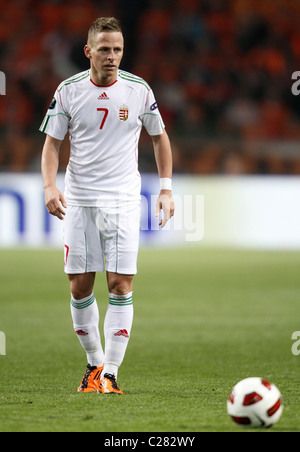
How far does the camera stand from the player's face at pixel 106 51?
15.5 ft

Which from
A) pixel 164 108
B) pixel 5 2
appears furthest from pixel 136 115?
pixel 5 2

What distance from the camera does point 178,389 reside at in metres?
4.89

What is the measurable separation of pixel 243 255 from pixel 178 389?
8431mm

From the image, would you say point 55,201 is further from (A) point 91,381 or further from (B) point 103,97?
(A) point 91,381

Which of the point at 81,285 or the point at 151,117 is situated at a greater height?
the point at 151,117

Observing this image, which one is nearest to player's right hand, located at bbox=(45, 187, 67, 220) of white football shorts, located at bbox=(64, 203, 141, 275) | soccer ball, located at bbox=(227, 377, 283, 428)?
white football shorts, located at bbox=(64, 203, 141, 275)

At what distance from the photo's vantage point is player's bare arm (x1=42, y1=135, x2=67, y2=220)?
15.4 ft

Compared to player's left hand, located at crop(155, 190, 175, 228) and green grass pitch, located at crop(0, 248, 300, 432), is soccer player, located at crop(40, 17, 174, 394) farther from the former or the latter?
green grass pitch, located at crop(0, 248, 300, 432)

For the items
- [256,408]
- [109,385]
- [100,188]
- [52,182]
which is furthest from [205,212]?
[256,408]

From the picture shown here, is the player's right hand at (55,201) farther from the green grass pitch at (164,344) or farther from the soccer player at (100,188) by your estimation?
the green grass pitch at (164,344)

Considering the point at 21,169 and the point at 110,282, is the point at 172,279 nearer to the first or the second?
the point at 21,169

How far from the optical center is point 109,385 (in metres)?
4.70

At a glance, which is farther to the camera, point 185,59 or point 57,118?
point 185,59

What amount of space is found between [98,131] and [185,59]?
12.8m
